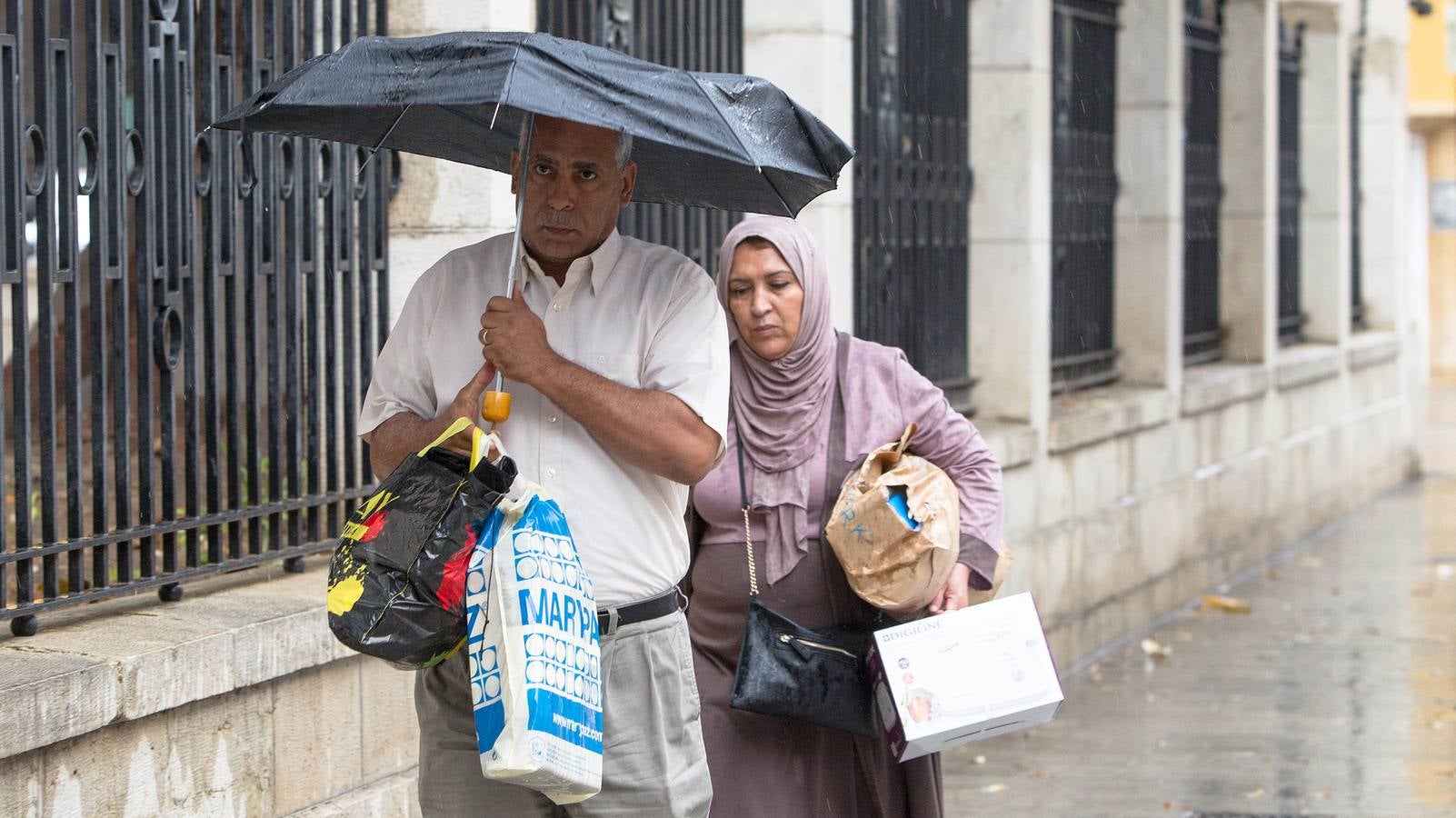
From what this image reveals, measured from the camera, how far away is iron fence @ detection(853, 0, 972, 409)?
26.5 ft

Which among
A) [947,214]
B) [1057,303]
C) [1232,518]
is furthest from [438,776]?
[1232,518]

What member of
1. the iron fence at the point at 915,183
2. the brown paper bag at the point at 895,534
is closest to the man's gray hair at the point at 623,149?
the brown paper bag at the point at 895,534

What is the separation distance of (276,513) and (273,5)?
1.34m

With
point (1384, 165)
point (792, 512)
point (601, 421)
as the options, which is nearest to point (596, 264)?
point (601, 421)

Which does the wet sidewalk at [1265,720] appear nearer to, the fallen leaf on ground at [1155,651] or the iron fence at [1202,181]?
the fallen leaf on ground at [1155,651]

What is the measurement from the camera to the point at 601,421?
323 centimetres

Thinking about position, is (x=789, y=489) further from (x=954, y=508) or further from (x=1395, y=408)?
(x=1395, y=408)

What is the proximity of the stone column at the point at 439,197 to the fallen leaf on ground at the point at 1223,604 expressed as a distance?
253 inches

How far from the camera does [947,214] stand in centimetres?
894

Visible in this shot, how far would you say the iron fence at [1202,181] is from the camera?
40.8 feet

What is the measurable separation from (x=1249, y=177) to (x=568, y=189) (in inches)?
409

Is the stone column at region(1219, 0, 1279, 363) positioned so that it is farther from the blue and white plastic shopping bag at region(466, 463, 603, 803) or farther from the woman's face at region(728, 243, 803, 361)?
the blue and white plastic shopping bag at region(466, 463, 603, 803)

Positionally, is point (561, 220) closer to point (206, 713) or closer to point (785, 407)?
point (785, 407)

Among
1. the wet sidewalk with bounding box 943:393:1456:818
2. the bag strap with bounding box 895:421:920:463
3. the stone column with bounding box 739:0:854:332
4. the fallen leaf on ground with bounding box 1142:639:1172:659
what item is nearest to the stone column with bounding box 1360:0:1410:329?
the wet sidewalk with bounding box 943:393:1456:818
